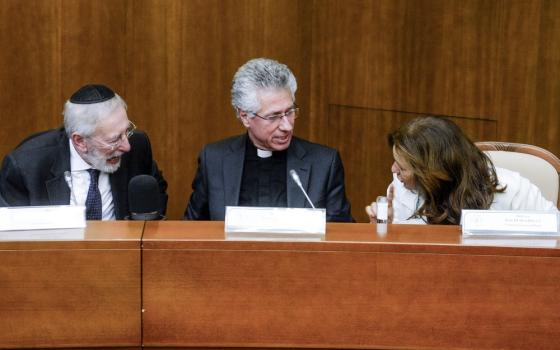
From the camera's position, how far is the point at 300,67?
487 centimetres

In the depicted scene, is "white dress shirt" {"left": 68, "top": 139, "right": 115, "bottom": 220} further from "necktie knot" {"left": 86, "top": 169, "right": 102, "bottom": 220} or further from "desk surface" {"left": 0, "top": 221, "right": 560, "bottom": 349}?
"desk surface" {"left": 0, "top": 221, "right": 560, "bottom": 349}

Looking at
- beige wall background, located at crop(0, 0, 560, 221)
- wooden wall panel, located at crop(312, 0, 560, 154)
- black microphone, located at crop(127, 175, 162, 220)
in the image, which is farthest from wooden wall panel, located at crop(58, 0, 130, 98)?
black microphone, located at crop(127, 175, 162, 220)

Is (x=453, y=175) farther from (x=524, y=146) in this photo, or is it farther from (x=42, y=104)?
(x=42, y=104)

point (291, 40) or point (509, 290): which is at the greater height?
point (291, 40)

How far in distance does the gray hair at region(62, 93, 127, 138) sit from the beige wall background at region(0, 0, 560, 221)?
1.64 metres

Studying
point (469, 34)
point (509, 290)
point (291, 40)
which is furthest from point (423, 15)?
point (509, 290)

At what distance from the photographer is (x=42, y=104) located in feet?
15.4

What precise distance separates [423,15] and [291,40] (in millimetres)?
722

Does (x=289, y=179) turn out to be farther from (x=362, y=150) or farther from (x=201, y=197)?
(x=362, y=150)

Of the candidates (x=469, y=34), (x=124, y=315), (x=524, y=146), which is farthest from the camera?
(x=469, y=34)

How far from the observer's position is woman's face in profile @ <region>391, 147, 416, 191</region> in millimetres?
2898

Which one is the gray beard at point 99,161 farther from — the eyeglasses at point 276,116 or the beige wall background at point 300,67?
the beige wall background at point 300,67

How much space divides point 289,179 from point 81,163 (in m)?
0.74

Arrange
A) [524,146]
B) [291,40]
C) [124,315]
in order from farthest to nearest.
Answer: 1. [291,40]
2. [524,146]
3. [124,315]
